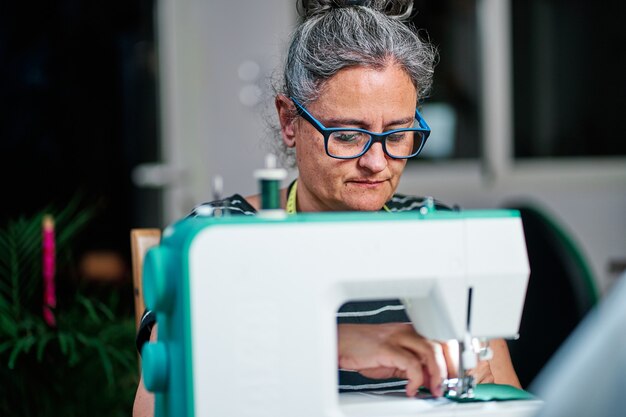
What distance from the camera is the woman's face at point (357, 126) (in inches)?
65.6

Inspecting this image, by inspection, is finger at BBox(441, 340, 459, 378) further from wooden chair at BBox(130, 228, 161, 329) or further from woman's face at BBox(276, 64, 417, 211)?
wooden chair at BBox(130, 228, 161, 329)

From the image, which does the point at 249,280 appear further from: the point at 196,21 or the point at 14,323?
the point at 196,21

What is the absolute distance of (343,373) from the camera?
158 cm

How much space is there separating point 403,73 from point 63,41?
238 cm

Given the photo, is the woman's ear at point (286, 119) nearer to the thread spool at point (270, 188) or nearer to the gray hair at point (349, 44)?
the gray hair at point (349, 44)

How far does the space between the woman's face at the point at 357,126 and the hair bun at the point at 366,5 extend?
14 cm

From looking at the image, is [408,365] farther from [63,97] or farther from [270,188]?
[63,97]

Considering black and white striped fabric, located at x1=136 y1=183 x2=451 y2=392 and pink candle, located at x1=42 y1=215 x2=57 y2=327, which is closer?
black and white striped fabric, located at x1=136 y1=183 x2=451 y2=392

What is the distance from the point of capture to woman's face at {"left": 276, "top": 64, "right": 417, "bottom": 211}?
5.47 feet

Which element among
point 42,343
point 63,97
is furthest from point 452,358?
point 63,97

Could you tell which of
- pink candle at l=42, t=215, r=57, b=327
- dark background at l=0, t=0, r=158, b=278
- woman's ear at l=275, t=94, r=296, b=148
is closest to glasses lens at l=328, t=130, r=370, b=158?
woman's ear at l=275, t=94, r=296, b=148

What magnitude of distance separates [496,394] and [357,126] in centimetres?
53

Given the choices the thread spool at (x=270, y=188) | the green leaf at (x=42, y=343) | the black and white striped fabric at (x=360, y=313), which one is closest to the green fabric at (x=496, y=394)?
the black and white striped fabric at (x=360, y=313)

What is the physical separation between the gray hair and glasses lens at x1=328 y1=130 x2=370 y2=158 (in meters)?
0.09
